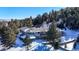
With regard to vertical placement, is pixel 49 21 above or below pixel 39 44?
above

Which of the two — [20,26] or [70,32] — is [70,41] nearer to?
[70,32]

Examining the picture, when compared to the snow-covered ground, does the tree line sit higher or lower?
higher

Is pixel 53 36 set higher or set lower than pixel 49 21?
lower

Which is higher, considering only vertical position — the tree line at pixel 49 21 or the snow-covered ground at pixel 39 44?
the tree line at pixel 49 21
